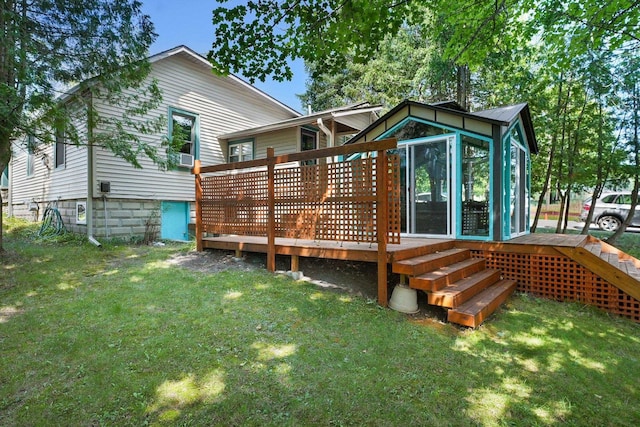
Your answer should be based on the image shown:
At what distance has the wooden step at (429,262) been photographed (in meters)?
3.76

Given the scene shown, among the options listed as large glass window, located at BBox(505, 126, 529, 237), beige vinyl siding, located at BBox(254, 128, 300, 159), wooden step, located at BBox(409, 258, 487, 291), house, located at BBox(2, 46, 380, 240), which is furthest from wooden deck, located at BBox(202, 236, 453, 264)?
beige vinyl siding, located at BBox(254, 128, 300, 159)

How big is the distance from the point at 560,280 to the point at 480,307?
195 centimetres

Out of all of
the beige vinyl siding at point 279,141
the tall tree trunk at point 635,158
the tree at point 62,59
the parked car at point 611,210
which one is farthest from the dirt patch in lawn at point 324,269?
the parked car at point 611,210

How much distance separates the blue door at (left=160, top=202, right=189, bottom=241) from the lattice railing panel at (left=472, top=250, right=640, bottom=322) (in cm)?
798

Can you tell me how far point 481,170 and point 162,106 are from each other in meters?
8.36

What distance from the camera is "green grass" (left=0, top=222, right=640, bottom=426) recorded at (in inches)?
80.0

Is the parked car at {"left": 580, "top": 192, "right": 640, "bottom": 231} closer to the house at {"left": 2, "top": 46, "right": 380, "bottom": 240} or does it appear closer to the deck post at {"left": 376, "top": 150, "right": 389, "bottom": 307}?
the house at {"left": 2, "top": 46, "right": 380, "bottom": 240}

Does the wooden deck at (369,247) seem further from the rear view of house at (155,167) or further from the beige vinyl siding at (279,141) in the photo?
the beige vinyl siding at (279,141)

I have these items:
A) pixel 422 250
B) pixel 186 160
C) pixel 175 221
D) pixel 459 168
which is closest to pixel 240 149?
pixel 186 160

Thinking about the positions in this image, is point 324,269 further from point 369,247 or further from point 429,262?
point 429,262

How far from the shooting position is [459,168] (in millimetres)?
5539

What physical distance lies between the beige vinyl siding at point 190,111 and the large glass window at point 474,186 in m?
7.65

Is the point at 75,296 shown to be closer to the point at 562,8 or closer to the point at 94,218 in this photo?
the point at 94,218

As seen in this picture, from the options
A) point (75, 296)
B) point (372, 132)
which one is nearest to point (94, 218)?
point (75, 296)
